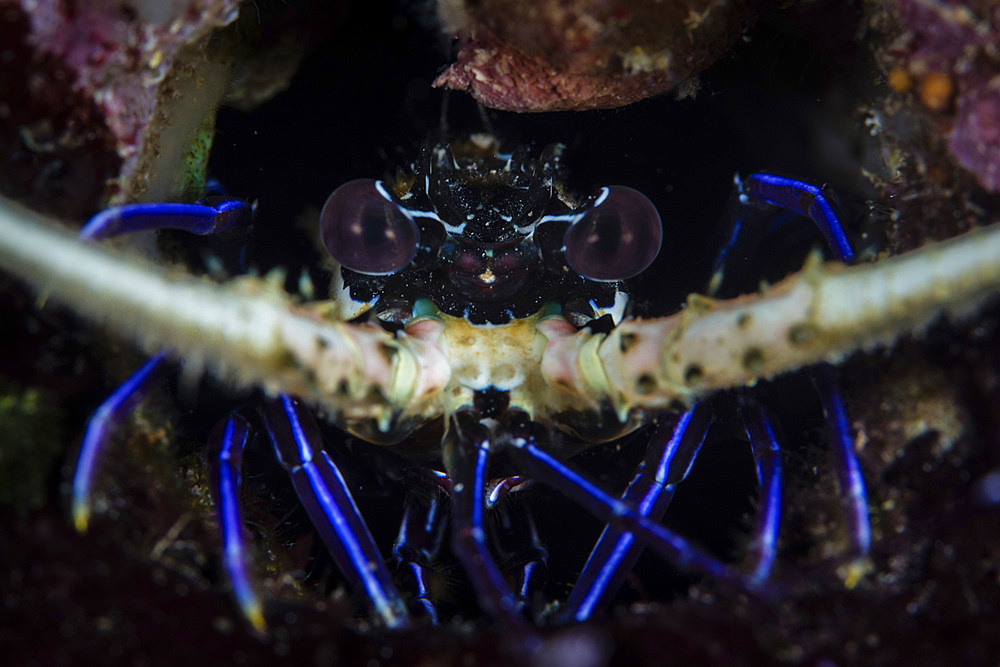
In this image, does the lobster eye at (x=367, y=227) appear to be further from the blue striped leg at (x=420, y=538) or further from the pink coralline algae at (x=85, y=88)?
the blue striped leg at (x=420, y=538)

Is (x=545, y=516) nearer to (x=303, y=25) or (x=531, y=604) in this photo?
(x=531, y=604)

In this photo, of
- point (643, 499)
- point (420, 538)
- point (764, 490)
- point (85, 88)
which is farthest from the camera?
point (420, 538)

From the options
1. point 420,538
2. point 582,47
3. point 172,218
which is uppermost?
point 582,47

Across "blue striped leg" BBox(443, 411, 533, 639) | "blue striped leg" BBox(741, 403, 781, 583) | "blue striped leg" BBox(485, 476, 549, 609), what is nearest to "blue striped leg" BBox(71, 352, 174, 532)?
"blue striped leg" BBox(443, 411, 533, 639)

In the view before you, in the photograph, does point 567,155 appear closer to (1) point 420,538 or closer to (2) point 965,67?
(2) point 965,67

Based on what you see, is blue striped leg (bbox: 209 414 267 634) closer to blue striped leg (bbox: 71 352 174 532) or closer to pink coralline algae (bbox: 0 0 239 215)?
→ blue striped leg (bbox: 71 352 174 532)

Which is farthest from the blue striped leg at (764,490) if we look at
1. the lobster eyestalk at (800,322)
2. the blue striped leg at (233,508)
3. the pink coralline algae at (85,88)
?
the pink coralline algae at (85,88)

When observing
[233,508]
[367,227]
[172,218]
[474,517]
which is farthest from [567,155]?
[233,508]
